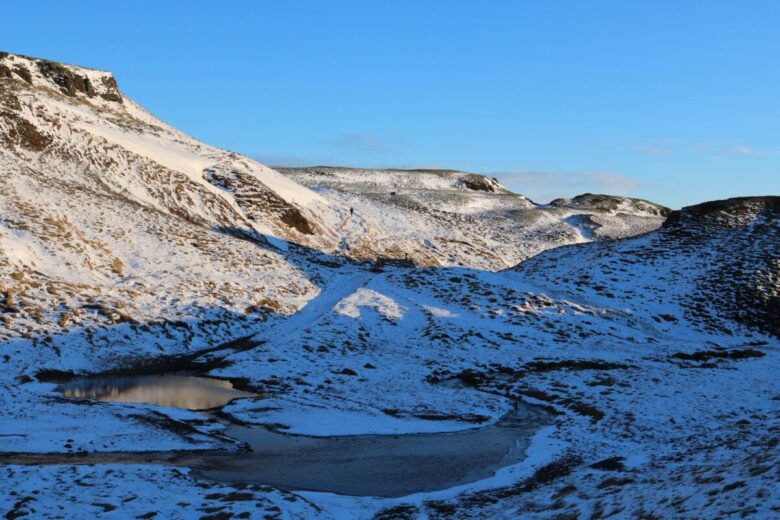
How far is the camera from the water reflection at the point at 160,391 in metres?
23.9

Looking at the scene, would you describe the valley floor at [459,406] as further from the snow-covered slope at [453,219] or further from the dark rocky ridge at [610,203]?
the dark rocky ridge at [610,203]

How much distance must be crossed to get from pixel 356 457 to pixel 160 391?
9.97 m

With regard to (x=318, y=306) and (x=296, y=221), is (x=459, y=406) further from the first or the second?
(x=296, y=221)

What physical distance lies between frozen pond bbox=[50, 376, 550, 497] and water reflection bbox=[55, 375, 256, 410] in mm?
61

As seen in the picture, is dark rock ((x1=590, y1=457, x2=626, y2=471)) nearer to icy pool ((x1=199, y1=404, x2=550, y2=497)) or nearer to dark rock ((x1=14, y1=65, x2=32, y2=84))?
icy pool ((x1=199, y1=404, x2=550, y2=497))

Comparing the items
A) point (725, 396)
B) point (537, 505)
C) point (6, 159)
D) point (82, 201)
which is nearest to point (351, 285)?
point (82, 201)

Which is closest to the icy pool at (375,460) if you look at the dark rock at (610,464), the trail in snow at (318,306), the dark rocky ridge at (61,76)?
the dark rock at (610,464)

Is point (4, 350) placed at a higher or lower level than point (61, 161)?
lower

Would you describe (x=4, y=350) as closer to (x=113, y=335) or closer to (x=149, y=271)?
(x=113, y=335)

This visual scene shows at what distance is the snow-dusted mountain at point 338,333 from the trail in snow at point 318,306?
0.77 ft

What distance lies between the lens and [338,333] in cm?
3519

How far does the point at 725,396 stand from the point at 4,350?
2543 centimetres

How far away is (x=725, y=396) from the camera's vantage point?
24.0 metres

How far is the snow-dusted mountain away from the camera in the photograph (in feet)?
47.3
